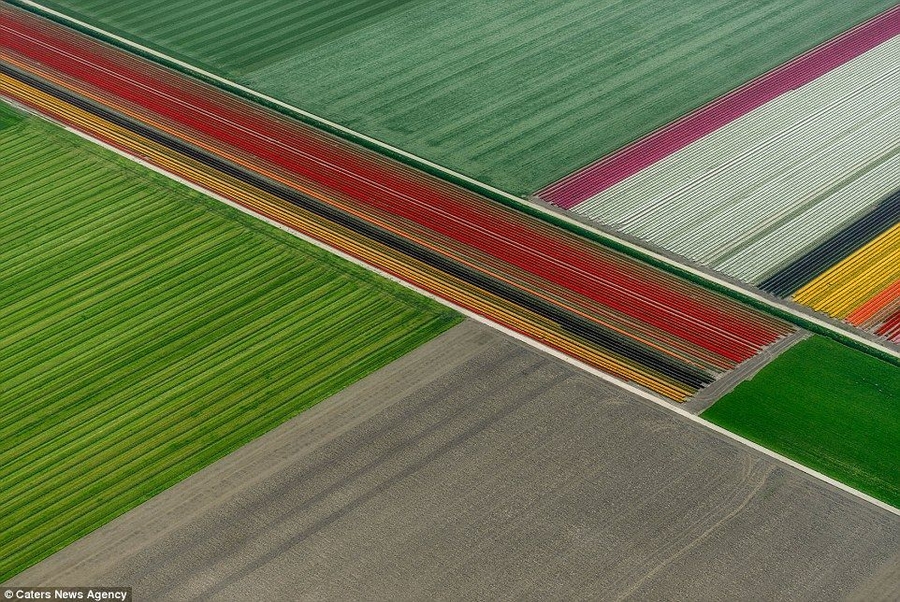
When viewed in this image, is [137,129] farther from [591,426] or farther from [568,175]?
[591,426]

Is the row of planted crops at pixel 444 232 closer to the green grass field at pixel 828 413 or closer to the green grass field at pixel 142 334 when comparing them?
the green grass field at pixel 828 413

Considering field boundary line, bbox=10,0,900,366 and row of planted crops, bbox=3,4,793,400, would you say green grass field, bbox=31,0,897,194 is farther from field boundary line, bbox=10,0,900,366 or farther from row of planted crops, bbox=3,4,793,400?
row of planted crops, bbox=3,4,793,400

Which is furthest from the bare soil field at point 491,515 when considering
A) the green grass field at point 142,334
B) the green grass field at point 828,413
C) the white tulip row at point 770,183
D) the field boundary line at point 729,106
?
the field boundary line at point 729,106

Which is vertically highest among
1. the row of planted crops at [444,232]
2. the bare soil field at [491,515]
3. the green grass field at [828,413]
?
the row of planted crops at [444,232]

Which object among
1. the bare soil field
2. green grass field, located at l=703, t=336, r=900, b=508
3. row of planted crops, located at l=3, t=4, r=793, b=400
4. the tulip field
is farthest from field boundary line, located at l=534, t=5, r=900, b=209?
the bare soil field

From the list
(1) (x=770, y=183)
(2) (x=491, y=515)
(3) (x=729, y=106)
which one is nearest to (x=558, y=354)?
(2) (x=491, y=515)

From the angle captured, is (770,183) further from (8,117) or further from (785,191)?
(8,117)
